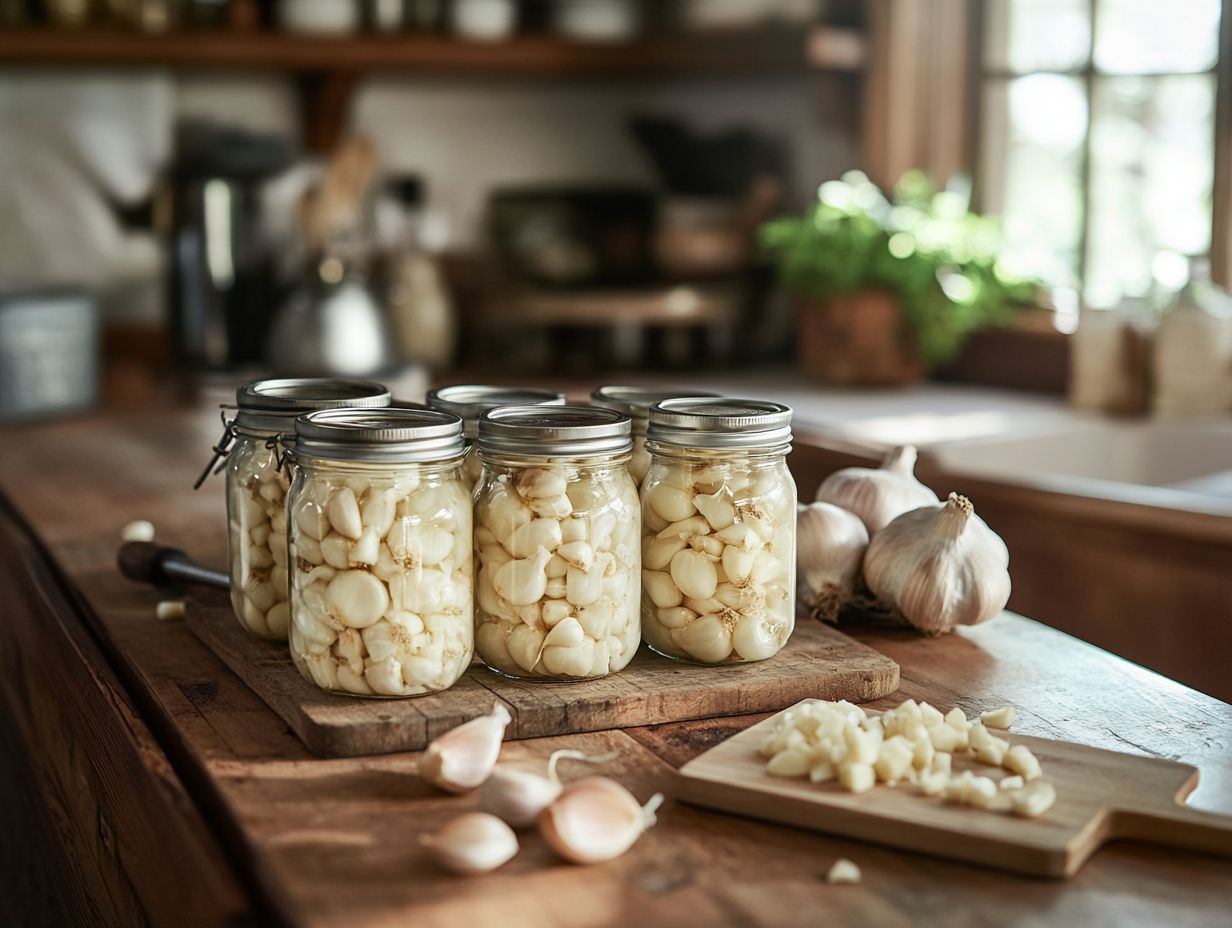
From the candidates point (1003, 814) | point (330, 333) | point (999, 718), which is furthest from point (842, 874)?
point (330, 333)

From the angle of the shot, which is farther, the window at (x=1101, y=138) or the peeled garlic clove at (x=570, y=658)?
the window at (x=1101, y=138)

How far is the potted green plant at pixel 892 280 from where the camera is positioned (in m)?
2.56

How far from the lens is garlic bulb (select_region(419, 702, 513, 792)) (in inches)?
31.3

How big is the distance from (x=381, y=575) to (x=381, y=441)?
0.08 m

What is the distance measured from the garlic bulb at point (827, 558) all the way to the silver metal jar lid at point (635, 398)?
0.13 metres

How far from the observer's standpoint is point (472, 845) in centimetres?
70

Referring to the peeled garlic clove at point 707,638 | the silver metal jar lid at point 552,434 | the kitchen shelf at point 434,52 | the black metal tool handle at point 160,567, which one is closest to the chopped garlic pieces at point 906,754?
the peeled garlic clove at point 707,638

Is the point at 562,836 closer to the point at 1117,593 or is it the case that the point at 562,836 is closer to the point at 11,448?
the point at 1117,593

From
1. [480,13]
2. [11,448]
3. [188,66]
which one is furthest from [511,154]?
[11,448]

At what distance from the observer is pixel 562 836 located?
0.71 meters

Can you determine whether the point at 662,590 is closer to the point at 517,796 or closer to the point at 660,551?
the point at 660,551

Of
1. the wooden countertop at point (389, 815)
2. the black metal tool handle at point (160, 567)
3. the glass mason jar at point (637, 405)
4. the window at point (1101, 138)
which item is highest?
the window at point (1101, 138)

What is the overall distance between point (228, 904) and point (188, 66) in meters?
2.41

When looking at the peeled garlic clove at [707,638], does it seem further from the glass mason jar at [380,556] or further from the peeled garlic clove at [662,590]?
the glass mason jar at [380,556]
